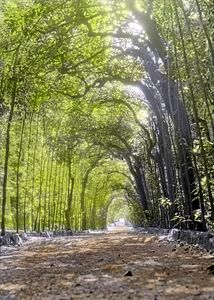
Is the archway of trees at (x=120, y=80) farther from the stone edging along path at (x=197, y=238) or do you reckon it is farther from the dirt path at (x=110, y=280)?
the dirt path at (x=110, y=280)

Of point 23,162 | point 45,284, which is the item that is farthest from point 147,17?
point 23,162

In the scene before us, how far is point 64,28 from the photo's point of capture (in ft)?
51.1

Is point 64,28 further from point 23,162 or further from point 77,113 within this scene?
point 23,162

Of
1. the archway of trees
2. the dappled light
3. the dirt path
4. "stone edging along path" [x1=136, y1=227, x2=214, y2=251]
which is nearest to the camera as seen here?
the dirt path

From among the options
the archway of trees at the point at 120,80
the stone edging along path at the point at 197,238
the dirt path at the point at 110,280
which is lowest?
the dirt path at the point at 110,280

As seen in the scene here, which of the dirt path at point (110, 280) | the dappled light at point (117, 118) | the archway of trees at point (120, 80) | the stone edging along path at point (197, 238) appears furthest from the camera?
the archway of trees at point (120, 80)

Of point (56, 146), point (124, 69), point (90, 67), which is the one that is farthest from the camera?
point (56, 146)

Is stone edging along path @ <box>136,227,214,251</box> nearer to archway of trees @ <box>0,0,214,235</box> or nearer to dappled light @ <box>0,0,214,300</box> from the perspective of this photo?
dappled light @ <box>0,0,214,300</box>

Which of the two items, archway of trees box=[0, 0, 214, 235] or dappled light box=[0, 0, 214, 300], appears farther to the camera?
archway of trees box=[0, 0, 214, 235]

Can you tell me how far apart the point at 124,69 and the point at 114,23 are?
13.6ft

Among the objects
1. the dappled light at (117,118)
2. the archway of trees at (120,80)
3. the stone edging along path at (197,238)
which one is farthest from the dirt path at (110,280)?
the archway of trees at (120,80)

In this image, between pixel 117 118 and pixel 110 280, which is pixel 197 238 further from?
pixel 117 118

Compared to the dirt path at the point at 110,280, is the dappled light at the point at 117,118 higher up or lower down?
higher up

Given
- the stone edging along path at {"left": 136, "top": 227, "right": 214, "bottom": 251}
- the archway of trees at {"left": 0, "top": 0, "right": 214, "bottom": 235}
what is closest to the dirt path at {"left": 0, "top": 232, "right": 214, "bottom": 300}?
the stone edging along path at {"left": 136, "top": 227, "right": 214, "bottom": 251}
